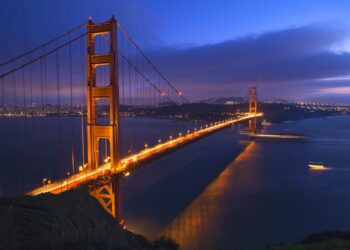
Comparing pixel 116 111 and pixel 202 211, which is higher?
pixel 116 111

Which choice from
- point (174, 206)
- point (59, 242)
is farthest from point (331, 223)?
point (59, 242)

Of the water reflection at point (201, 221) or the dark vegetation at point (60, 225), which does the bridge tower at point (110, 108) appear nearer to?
the water reflection at point (201, 221)

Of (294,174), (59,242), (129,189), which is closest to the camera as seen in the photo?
(59,242)

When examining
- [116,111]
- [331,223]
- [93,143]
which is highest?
[116,111]

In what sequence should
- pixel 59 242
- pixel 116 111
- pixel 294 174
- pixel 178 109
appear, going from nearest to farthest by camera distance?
1. pixel 59 242
2. pixel 116 111
3. pixel 294 174
4. pixel 178 109

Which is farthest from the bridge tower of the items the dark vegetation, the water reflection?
the dark vegetation

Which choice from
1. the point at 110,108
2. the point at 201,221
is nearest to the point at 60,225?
the point at 110,108

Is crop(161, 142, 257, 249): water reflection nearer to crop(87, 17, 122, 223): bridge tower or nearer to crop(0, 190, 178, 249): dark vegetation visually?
crop(87, 17, 122, 223): bridge tower

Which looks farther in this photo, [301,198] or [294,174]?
[294,174]

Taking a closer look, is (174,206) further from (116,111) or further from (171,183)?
(116,111)
